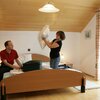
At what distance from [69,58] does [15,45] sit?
203 centimetres

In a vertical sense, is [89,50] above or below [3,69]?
above

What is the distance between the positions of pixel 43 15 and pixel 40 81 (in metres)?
2.34

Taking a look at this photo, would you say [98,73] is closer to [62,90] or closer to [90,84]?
[90,84]

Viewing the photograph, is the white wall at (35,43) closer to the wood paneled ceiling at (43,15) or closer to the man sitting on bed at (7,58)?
the wood paneled ceiling at (43,15)

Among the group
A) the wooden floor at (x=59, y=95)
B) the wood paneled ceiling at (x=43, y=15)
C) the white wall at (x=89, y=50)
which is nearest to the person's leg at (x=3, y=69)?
the wooden floor at (x=59, y=95)

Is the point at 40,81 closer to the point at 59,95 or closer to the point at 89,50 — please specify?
the point at 59,95

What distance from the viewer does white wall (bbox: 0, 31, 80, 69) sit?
18.6ft

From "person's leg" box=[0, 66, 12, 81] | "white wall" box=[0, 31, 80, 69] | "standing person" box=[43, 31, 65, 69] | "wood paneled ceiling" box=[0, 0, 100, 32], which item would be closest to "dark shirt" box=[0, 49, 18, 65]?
"person's leg" box=[0, 66, 12, 81]

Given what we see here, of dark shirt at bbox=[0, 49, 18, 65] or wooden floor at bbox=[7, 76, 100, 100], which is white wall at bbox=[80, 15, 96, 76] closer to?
wooden floor at bbox=[7, 76, 100, 100]

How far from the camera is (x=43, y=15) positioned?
5223mm

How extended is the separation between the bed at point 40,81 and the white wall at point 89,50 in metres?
1.88

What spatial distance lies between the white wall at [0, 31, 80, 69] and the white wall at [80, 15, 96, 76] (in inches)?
8.7

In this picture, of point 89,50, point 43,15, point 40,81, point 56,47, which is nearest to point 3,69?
point 40,81

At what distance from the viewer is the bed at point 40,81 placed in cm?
340
